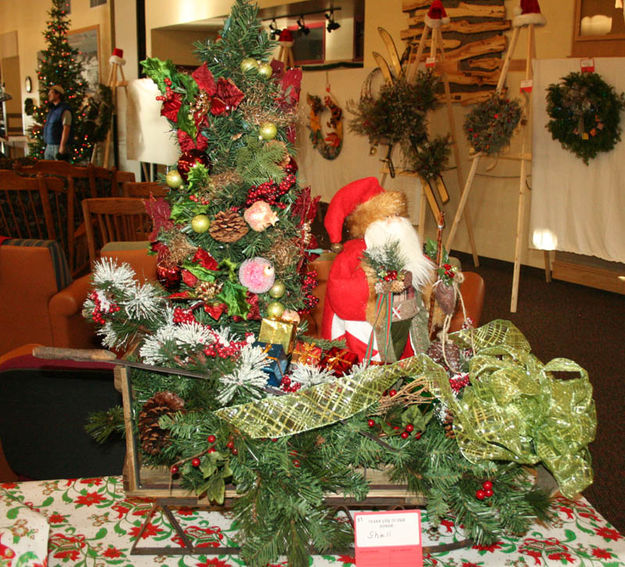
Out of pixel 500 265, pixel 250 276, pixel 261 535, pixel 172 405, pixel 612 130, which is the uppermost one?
pixel 612 130

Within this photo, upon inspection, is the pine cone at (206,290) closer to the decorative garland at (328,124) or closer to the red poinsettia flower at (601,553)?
the red poinsettia flower at (601,553)

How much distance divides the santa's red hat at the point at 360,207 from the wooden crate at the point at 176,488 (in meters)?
0.99

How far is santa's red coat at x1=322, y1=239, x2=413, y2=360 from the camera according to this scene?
6.12 ft

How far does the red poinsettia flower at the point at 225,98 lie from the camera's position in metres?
1.15

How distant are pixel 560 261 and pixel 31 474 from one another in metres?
4.69

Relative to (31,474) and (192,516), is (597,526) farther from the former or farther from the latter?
(31,474)

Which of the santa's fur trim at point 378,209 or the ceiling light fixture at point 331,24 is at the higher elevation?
the ceiling light fixture at point 331,24

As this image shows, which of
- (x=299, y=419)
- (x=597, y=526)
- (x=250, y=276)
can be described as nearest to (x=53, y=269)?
(x=250, y=276)

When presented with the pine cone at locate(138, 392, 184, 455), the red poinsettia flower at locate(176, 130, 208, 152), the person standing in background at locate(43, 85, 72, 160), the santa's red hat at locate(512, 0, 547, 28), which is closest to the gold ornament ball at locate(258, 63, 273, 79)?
the red poinsettia flower at locate(176, 130, 208, 152)

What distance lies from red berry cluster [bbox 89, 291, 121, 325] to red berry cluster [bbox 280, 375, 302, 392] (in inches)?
13.2

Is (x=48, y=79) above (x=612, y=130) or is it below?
above

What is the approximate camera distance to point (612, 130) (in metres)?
4.35

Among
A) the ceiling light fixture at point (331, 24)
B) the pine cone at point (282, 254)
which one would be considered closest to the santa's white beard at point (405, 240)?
the pine cone at point (282, 254)

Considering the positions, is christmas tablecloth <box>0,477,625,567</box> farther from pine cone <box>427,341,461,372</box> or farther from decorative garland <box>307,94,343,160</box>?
decorative garland <box>307,94,343,160</box>
